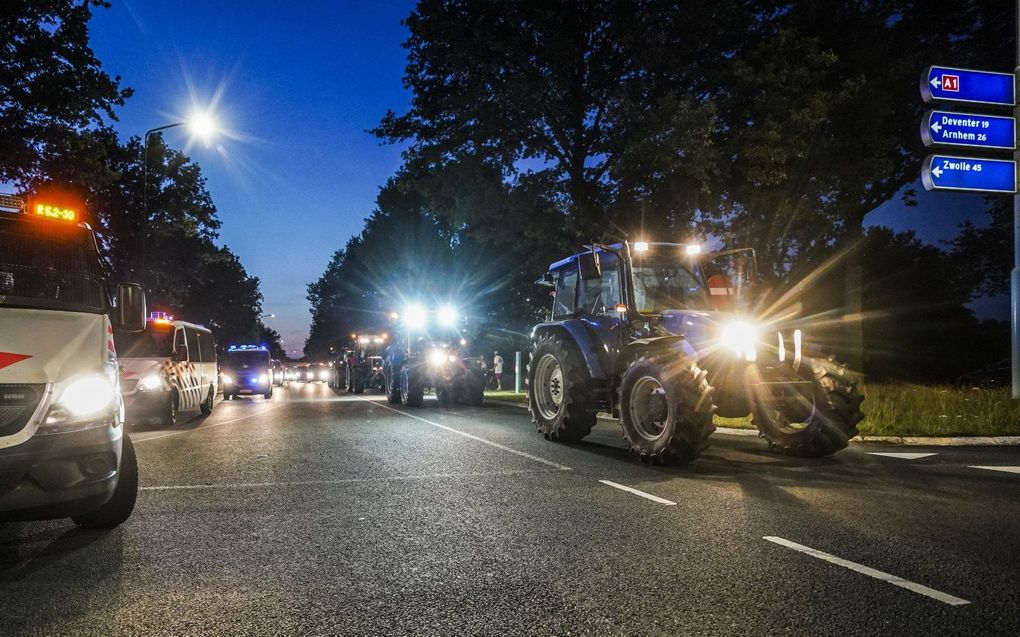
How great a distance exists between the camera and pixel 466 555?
485 cm

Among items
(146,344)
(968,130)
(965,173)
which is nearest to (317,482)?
(146,344)

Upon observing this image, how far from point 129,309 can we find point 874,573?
590 cm

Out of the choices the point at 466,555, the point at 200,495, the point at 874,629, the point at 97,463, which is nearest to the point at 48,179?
the point at 200,495

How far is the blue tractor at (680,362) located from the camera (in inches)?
344

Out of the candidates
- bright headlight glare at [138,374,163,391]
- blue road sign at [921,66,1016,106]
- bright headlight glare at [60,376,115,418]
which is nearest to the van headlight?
bright headlight glare at [60,376,115,418]

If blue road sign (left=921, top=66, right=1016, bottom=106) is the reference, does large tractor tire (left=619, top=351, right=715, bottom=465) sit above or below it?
below

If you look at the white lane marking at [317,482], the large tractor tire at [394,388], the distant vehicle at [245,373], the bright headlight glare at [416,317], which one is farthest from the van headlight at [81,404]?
the distant vehicle at [245,373]

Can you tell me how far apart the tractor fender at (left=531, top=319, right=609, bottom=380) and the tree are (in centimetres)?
1584

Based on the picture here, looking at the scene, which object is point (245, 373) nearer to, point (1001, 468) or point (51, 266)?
point (51, 266)

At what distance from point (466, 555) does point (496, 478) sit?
3121 mm

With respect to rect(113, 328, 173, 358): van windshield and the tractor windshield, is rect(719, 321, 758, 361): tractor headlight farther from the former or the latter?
rect(113, 328, 173, 358): van windshield

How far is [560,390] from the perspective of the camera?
11688 mm

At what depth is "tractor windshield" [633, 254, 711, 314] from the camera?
10.4 meters

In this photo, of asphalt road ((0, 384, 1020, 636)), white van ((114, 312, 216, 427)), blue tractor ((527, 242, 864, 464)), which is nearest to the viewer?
asphalt road ((0, 384, 1020, 636))
